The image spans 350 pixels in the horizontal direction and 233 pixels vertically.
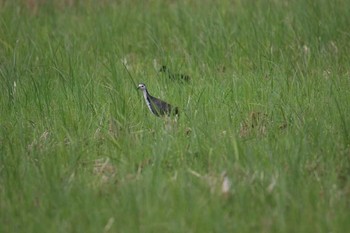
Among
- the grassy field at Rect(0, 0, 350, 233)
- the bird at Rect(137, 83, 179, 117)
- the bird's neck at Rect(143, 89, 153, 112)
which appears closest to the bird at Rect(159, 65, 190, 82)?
the grassy field at Rect(0, 0, 350, 233)

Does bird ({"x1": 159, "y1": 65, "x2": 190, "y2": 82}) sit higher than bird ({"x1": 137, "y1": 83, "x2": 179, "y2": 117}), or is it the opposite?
bird ({"x1": 137, "y1": 83, "x2": 179, "y2": 117})

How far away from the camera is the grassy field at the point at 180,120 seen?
421 centimetres

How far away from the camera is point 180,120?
18.7 ft

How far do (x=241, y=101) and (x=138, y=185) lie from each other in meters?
2.06

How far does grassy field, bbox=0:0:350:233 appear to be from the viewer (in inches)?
166

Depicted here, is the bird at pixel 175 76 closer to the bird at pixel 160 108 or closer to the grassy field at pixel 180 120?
the grassy field at pixel 180 120

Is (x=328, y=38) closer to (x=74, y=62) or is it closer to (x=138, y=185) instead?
(x=74, y=62)

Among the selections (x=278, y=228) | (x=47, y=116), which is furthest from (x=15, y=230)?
(x=47, y=116)

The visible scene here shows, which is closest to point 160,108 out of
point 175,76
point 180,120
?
point 180,120

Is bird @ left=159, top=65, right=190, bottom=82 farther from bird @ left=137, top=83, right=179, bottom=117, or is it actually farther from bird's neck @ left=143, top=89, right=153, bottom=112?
bird @ left=137, top=83, right=179, bottom=117

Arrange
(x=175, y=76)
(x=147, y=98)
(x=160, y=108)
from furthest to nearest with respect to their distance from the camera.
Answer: (x=175, y=76) → (x=147, y=98) → (x=160, y=108)

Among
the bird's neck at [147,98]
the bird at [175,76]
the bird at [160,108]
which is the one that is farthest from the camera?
the bird at [175,76]

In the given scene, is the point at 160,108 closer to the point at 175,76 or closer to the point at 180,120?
the point at 180,120

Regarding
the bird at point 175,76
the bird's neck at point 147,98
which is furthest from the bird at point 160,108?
the bird at point 175,76
